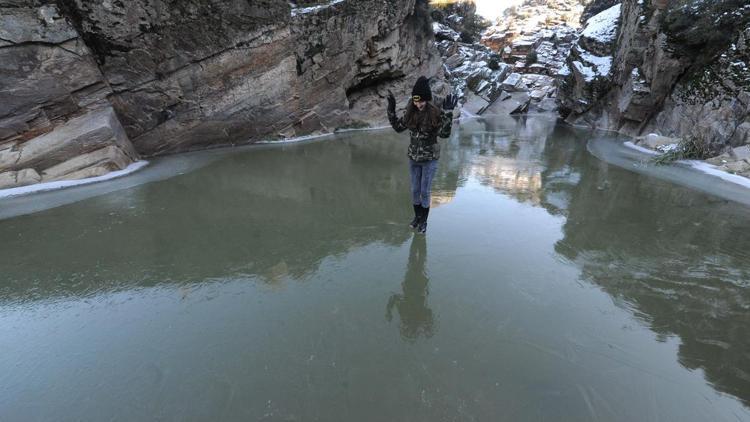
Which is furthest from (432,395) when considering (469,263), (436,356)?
(469,263)

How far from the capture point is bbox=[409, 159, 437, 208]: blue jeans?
430 cm

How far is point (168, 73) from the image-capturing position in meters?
10.5

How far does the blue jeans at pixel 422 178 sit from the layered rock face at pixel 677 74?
30.0 feet

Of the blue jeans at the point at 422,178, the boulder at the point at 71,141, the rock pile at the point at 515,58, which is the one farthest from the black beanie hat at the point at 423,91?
the rock pile at the point at 515,58

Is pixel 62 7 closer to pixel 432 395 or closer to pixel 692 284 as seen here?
pixel 432 395

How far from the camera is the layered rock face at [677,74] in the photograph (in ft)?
32.3

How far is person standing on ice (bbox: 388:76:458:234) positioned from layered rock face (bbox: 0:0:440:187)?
7196mm

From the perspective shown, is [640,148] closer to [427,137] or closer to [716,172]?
[716,172]

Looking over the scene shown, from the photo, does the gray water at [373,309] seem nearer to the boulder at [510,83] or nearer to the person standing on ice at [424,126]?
the person standing on ice at [424,126]

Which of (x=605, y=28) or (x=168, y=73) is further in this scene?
(x=605, y=28)

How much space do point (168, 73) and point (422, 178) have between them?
9.51 m

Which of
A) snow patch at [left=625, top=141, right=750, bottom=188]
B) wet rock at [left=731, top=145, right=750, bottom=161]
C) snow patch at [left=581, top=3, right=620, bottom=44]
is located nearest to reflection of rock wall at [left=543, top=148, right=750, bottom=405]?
snow patch at [left=625, top=141, right=750, bottom=188]

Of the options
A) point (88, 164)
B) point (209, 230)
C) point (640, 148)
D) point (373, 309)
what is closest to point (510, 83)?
point (640, 148)

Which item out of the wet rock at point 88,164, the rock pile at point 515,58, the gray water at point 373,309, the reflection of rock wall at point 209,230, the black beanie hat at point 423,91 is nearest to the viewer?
the gray water at point 373,309
